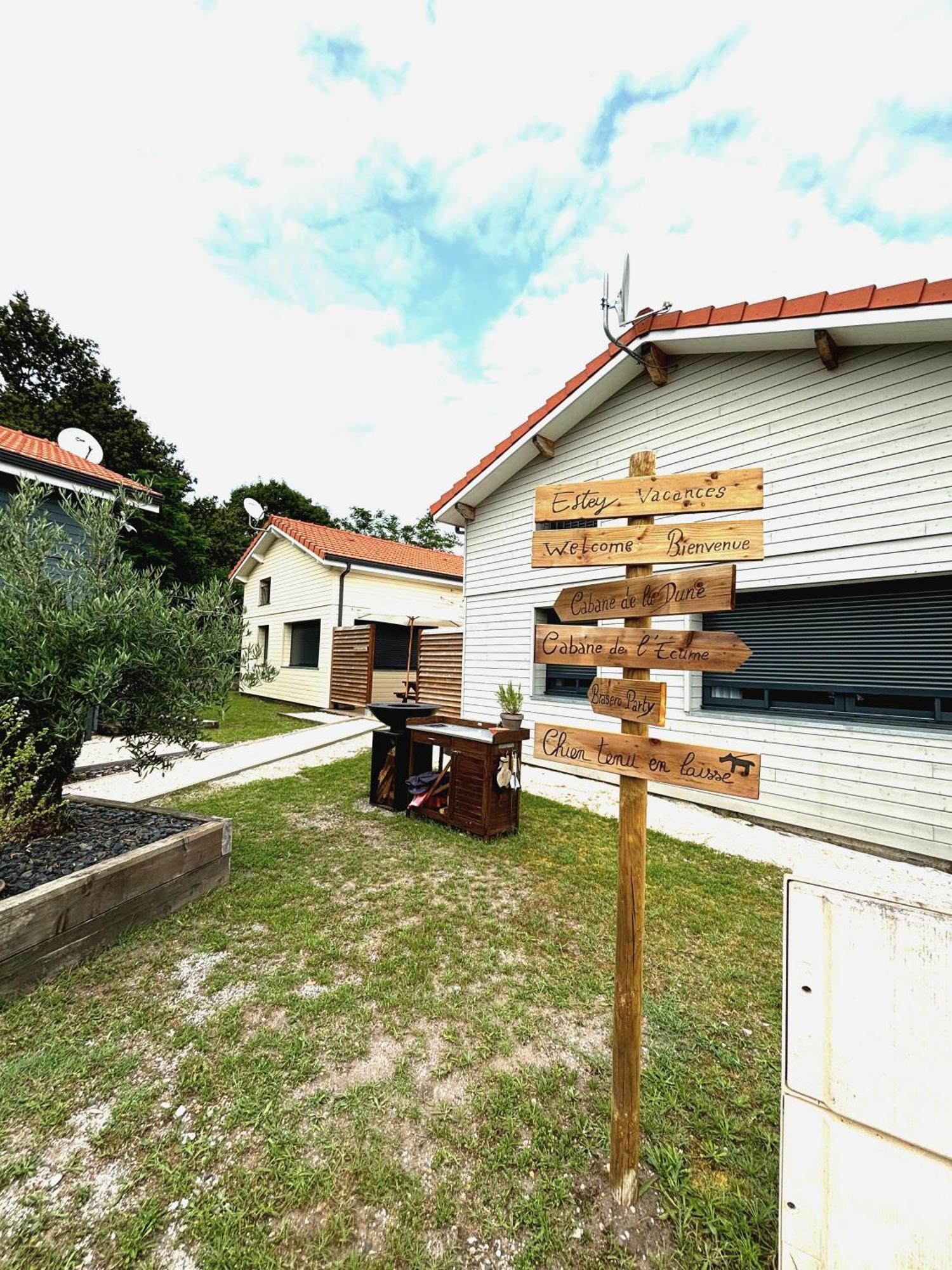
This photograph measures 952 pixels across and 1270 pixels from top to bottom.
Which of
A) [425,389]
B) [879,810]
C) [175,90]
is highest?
[425,389]

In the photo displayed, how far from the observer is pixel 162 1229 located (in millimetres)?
1378

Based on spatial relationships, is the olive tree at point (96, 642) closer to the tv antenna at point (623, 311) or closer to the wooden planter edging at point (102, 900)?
the wooden planter edging at point (102, 900)

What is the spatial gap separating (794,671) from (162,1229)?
5792mm

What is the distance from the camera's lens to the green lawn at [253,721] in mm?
9242

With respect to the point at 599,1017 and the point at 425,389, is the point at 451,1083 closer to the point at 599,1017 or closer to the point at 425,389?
the point at 599,1017

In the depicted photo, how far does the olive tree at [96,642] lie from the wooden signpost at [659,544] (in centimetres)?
259

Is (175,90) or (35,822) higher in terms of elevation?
(175,90)

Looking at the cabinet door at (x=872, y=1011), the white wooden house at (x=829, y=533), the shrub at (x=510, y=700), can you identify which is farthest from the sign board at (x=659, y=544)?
the shrub at (x=510, y=700)

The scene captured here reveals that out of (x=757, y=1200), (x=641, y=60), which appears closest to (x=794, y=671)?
(x=757, y=1200)

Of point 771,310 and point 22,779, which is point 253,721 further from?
point 771,310

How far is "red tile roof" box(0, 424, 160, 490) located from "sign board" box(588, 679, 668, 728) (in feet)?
24.6

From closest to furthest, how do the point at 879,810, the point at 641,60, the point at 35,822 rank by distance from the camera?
the point at 35,822, the point at 879,810, the point at 641,60

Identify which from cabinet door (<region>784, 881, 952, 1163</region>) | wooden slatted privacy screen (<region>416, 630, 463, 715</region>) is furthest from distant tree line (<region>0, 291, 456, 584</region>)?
cabinet door (<region>784, 881, 952, 1163</region>)

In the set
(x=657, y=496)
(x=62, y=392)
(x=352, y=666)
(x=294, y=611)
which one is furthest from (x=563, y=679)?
(x=62, y=392)
